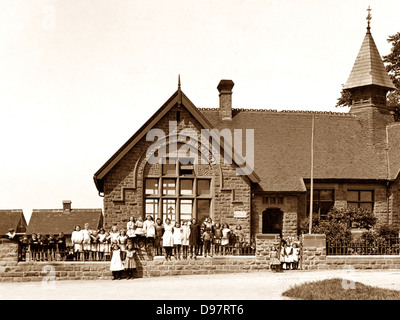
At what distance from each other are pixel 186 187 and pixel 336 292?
13.7m

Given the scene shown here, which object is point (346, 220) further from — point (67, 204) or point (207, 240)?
point (67, 204)

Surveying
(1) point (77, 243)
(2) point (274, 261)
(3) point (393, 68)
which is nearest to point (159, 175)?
(1) point (77, 243)

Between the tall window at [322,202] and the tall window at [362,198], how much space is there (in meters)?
0.92

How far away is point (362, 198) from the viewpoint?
32.1 m

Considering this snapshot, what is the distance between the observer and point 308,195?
31.6m

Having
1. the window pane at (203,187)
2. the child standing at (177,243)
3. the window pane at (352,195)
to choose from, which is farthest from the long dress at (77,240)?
the window pane at (352,195)

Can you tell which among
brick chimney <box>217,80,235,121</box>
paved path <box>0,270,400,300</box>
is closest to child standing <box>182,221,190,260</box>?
paved path <box>0,270,400,300</box>

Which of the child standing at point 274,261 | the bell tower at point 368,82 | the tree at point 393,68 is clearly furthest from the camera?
the tree at point 393,68

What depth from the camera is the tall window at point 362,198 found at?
32.1 m

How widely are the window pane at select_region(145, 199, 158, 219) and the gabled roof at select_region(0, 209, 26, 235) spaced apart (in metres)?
29.6

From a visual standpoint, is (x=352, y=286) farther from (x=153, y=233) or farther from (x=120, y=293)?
(x=153, y=233)

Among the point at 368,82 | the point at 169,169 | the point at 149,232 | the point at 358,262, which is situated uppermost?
the point at 368,82

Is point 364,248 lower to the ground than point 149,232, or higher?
lower

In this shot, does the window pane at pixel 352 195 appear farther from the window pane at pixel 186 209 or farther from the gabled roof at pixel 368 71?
the window pane at pixel 186 209
